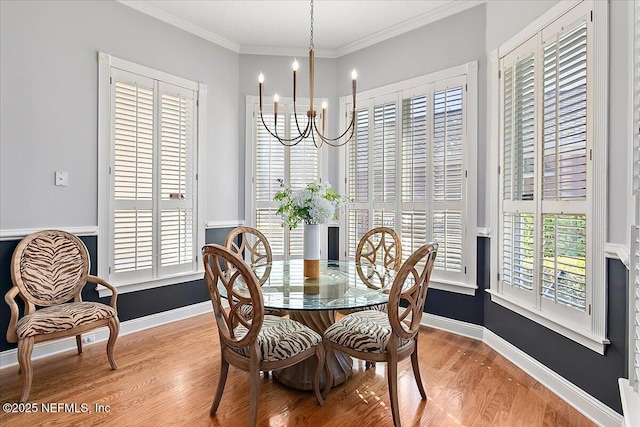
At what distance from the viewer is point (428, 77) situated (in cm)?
358

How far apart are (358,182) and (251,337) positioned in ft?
8.73

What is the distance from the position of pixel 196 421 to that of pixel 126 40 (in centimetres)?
324

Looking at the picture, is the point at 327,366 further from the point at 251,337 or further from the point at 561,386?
the point at 561,386

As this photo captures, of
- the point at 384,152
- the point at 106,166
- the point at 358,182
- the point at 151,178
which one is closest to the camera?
the point at 106,166

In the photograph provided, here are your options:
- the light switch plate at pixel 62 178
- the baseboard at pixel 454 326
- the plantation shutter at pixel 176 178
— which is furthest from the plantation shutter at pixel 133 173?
the baseboard at pixel 454 326

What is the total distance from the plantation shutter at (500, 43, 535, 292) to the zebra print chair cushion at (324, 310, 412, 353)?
3.94ft

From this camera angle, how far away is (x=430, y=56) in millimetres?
3604

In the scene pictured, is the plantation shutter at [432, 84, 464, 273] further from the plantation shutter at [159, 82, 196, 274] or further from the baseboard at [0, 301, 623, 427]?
the plantation shutter at [159, 82, 196, 274]

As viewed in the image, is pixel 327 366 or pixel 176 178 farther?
pixel 176 178

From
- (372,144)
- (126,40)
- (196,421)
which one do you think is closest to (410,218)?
(372,144)

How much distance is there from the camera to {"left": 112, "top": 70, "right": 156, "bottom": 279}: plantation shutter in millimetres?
3287

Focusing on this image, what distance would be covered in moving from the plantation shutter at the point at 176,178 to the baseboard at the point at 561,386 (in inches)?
122

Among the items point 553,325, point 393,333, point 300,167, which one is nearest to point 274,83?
point 300,167

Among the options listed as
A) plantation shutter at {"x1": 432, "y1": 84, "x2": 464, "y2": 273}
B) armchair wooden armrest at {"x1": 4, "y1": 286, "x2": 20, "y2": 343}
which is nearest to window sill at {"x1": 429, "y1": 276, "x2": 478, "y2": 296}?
plantation shutter at {"x1": 432, "y1": 84, "x2": 464, "y2": 273}
